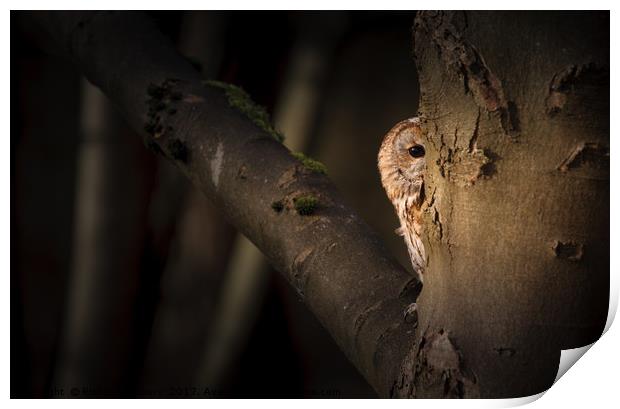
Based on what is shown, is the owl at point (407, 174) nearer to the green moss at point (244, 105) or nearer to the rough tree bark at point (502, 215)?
the green moss at point (244, 105)

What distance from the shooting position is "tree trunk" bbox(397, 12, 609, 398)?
0.59 metres

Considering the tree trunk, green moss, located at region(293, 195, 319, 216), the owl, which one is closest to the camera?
the tree trunk

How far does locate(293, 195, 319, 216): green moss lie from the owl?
1.04 feet

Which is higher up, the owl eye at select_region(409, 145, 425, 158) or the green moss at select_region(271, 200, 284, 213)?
the owl eye at select_region(409, 145, 425, 158)

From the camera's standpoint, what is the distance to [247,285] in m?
1.69

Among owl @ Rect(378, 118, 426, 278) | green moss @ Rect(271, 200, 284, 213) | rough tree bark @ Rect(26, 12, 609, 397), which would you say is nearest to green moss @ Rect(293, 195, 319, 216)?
green moss @ Rect(271, 200, 284, 213)

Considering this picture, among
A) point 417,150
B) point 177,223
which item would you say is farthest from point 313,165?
point 177,223

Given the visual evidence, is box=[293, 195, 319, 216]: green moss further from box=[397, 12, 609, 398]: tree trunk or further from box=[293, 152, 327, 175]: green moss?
box=[397, 12, 609, 398]: tree trunk

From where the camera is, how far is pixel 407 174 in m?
1.18

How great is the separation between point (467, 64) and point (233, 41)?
896 mm

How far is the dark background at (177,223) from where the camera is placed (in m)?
1.15
